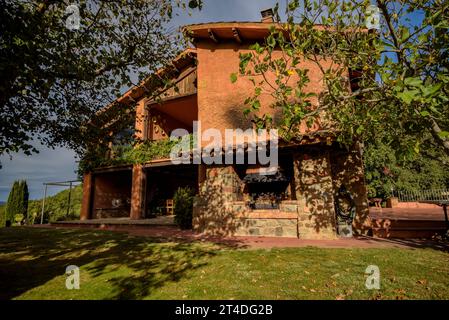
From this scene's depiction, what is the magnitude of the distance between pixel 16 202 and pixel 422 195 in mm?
31293

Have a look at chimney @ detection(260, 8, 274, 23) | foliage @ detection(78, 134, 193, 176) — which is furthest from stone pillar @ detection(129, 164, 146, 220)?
chimney @ detection(260, 8, 274, 23)

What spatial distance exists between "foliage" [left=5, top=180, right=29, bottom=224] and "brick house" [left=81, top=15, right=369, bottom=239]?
25.8 ft

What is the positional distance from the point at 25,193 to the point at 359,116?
2363 centimetres

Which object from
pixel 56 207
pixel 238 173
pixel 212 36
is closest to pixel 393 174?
pixel 238 173

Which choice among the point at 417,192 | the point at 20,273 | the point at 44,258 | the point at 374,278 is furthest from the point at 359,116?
the point at 417,192

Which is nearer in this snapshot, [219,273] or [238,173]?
[219,273]

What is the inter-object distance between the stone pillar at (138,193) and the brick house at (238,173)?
0.18 feet

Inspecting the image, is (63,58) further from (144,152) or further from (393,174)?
(393,174)

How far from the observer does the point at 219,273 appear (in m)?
4.67

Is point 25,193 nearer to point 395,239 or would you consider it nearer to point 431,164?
point 395,239

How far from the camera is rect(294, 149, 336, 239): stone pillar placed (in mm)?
7973

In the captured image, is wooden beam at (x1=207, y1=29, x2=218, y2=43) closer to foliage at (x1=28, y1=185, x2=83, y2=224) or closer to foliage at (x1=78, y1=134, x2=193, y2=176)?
foliage at (x1=78, y1=134, x2=193, y2=176)

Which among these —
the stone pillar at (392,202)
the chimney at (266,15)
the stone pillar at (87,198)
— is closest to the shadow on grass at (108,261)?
the stone pillar at (87,198)

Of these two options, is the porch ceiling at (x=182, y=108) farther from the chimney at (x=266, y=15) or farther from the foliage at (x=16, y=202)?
the foliage at (x=16, y=202)
